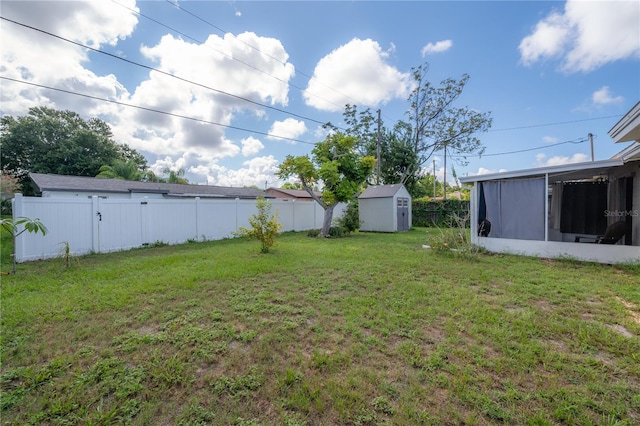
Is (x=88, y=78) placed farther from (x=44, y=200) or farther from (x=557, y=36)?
(x=557, y=36)

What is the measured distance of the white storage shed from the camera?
13828 mm

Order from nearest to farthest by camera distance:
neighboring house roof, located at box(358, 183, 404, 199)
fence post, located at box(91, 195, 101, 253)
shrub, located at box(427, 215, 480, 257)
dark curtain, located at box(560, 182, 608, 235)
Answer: shrub, located at box(427, 215, 480, 257) → fence post, located at box(91, 195, 101, 253) → dark curtain, located at box(560, 182, 608, 235) → neighboring house roof, located at box(358, 183, 404, 199)

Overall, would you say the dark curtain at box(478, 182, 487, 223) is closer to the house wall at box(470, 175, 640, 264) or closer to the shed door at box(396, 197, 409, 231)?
the house wall at box(470, 175, 640, 264)

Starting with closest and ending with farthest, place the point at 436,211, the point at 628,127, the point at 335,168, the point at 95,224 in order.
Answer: the point at 628,127, the point at 95,224, the point at 335,168, the point at 436,211

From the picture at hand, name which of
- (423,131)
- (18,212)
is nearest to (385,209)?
(423,131)

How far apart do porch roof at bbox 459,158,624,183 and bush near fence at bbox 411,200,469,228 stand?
28.0 ft

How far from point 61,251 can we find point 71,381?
630 centimetres

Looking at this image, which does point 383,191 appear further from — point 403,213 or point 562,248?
point 562,248

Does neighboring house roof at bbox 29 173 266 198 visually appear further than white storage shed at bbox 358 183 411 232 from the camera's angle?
No

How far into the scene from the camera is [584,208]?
26.1ft

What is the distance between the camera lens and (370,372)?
2.13m

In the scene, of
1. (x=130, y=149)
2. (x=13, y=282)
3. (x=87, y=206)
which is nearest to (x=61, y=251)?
(x=87, y=206)

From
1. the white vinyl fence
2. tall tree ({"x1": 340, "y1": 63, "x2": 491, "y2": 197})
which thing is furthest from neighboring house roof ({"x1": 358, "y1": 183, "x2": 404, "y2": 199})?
the white vinyl fence

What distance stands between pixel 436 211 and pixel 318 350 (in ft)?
53.7
